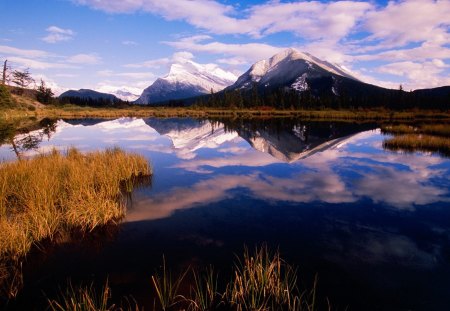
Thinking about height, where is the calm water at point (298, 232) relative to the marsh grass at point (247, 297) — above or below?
below

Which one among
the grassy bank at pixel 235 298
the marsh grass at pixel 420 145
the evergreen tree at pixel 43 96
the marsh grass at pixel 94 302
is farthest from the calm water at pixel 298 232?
the evergreen tree at pixel 43 96

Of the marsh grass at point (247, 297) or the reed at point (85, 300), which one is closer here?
the reed at point (85, 300)

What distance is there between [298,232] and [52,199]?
1012 centimetres

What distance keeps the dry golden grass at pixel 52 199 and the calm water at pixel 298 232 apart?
0.83 metres

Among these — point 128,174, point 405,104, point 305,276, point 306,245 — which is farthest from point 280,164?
point 405,104

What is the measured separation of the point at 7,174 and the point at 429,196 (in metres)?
22.4

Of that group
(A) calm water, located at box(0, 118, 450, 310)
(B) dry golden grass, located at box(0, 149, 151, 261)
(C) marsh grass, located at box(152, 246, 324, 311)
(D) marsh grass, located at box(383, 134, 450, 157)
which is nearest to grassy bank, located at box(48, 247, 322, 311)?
(C) marsh grass, located at box(152, 246, 324, 311)

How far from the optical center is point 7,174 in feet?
54.2

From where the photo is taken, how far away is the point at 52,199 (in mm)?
13664

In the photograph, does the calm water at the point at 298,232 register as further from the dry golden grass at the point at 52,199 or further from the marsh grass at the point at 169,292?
the dry golden grass at the point at 52,199

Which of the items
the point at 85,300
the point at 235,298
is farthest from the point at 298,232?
the point at 85,300

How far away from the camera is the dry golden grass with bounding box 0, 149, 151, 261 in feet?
37.0

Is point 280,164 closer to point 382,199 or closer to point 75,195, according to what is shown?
point 382,199

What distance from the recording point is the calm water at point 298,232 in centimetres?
948
